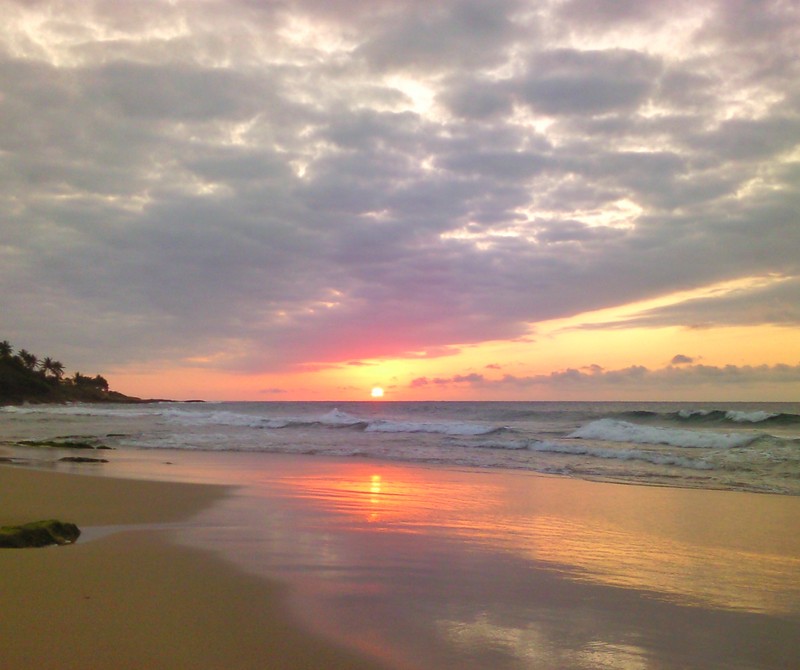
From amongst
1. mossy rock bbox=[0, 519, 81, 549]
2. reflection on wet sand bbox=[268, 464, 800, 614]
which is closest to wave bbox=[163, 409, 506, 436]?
reflection on wet sand bbox=[268, 464, 800, 614]

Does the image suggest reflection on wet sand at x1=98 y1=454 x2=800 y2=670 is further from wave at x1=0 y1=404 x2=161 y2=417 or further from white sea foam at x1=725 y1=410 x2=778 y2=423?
wave at x1=0 y1=404 x2=161 y2=417

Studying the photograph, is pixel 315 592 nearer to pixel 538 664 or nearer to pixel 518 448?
pixel 538 664

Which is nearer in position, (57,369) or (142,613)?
(142,613)

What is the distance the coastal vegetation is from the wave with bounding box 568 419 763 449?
62916mm

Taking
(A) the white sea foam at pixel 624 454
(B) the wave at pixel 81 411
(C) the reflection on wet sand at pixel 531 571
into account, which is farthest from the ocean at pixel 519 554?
(B) the wave at pixel 81 411

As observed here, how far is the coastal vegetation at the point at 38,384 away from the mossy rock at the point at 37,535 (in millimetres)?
69434

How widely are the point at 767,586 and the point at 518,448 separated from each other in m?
16.2

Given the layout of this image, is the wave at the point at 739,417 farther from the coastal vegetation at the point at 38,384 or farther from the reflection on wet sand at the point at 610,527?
the coastal vegetation at the point at 38,384

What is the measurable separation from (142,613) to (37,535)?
8.11 feet

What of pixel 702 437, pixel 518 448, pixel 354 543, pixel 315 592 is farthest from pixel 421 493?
pixel 702 437

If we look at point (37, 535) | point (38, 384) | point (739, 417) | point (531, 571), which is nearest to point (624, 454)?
point (531, 571)

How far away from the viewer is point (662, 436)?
24.2m

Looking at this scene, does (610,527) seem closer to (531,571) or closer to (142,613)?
(531,571)

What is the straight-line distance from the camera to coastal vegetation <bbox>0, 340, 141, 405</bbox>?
2721 inches
